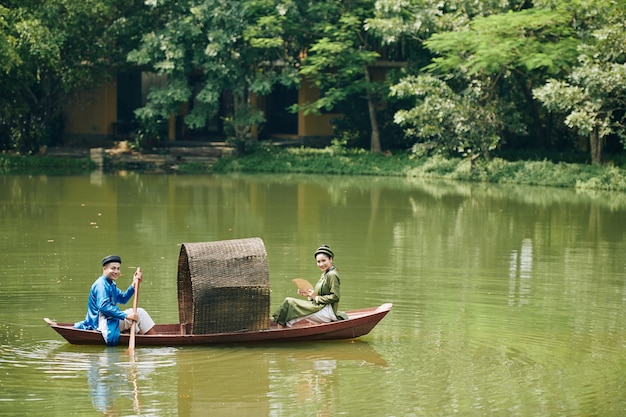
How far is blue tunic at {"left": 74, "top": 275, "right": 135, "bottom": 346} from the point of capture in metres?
12.0

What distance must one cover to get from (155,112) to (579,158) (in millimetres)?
13660

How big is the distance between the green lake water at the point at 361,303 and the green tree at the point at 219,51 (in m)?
9.70

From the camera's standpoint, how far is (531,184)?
109 ft

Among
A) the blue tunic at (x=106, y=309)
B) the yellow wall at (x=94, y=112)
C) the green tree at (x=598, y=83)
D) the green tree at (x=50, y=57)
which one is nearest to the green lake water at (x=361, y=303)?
the blue tunic at (x=106, y=309)

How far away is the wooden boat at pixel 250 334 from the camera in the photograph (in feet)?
39.7

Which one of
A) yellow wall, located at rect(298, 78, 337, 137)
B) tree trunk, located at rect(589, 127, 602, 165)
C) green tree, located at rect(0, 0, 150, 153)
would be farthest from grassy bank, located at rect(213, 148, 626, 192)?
green tree, located at rect(0, 0, 150, 153)

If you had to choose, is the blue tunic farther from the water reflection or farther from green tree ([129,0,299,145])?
green tree ([129,0,299,145])

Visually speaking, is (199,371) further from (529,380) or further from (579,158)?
(579,158)

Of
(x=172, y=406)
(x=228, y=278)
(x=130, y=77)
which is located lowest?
(x=172, y=406)

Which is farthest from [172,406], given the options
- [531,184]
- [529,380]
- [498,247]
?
[531,184]

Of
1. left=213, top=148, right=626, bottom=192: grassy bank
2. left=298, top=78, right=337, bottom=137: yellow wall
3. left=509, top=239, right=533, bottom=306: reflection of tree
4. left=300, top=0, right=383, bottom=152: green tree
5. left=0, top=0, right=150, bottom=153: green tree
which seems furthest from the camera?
Result: left=298, top=78, right=337, bottom=137: yellow wall

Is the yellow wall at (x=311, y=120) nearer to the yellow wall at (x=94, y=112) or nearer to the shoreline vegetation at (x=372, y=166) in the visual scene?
the shoreline vegetation at (x=372, y=166)

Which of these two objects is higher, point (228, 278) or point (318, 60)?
point (318, 60)

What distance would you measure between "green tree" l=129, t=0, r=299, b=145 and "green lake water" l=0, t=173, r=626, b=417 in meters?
9.70
